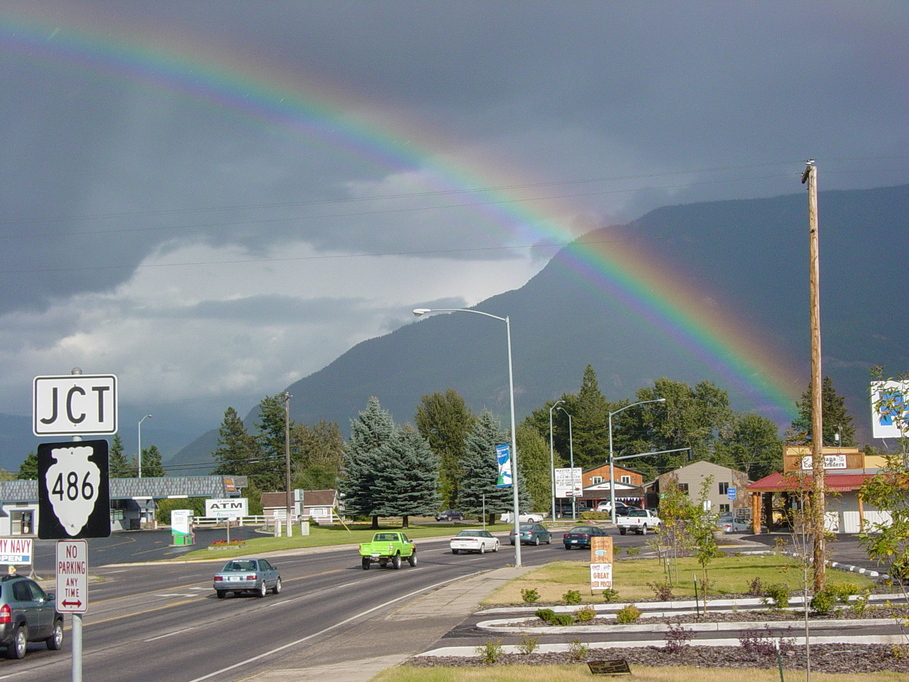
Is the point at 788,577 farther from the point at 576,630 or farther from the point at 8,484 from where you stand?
the point at 8,484

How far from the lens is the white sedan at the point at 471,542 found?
54281 mm

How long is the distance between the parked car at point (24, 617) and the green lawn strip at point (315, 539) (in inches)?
1404

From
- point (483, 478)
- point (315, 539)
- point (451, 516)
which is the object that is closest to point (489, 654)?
point (315, 539)

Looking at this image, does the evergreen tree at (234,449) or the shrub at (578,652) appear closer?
the shrub at (578,652)

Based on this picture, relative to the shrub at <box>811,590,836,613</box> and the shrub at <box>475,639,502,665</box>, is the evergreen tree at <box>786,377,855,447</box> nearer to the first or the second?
the shrub at <box>811,590,836,613</box>

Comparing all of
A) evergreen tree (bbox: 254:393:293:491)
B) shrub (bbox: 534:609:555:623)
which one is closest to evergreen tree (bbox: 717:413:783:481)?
evergreen tree (bbox: 254:393:293:491)

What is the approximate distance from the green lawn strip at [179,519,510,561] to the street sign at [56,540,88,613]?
5102 cm

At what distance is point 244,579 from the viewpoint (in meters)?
33.1

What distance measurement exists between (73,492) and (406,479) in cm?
7579

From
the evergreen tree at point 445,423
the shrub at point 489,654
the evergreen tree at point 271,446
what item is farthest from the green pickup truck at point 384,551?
the evergreen tree at point 271,446

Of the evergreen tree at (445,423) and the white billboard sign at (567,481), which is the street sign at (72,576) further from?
the evergreen tree at (445,423)

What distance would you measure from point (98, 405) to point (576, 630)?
1457cm

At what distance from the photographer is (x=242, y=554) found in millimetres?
58875

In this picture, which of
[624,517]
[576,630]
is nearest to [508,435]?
[624,517]
